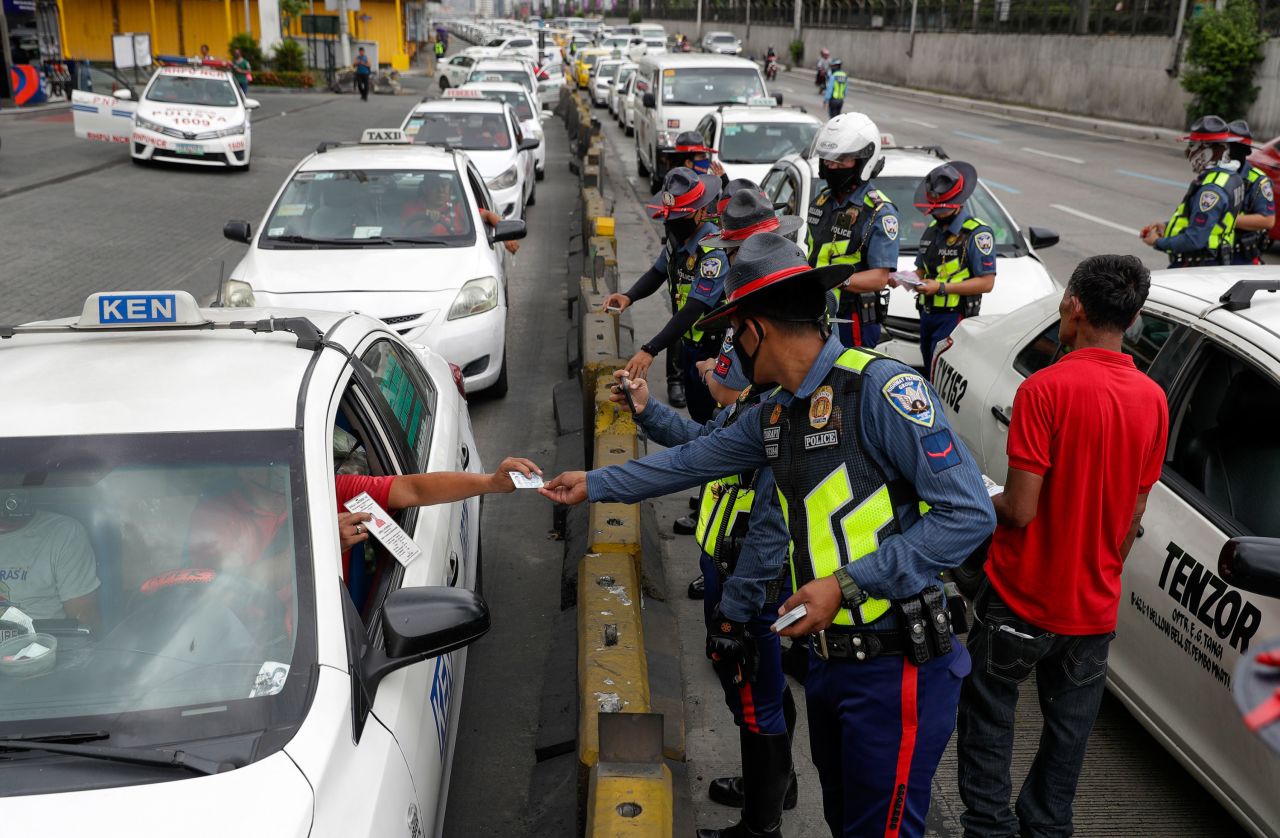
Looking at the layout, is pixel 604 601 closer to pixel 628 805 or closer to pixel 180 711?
pixel 628 805

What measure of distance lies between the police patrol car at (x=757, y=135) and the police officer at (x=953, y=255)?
24.1ft

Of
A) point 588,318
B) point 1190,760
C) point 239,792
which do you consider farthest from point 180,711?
point 588,318

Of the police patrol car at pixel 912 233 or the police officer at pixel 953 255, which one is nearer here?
the police officer at pixel 953 255

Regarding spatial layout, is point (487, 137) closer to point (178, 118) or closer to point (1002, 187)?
point (178, 118)

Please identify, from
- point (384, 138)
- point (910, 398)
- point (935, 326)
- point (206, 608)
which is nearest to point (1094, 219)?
point (384, 138)

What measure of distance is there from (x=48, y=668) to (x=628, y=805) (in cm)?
136

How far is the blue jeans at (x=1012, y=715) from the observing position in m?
3.39

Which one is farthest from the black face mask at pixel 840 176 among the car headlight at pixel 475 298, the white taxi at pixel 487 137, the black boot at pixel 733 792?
the white taxi at pixel 487 137

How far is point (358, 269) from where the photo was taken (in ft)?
26.6

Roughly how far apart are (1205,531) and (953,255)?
3.39 meters

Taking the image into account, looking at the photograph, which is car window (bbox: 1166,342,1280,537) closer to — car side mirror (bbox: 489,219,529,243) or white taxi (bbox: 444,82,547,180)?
car side mirror (bbox: 489,219,529,243)

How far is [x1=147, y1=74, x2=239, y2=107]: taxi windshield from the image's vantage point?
20.5 m

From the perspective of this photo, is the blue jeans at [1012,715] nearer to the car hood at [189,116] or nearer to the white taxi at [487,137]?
the white taxi at [487,137]

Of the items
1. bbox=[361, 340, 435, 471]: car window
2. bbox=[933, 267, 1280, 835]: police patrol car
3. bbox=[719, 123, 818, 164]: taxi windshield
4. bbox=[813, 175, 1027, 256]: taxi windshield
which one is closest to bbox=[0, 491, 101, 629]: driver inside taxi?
bbox=[361, 340, 435, 471]: car window
